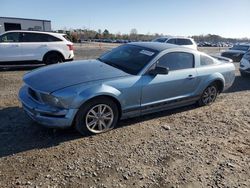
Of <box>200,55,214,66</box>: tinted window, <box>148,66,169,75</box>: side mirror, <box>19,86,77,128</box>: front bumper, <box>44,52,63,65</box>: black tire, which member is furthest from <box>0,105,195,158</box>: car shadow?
<box>44,52,63,65</box>: black tire

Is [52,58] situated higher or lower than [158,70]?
lower

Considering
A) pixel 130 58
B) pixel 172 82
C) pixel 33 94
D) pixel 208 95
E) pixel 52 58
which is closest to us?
pixel 33 94

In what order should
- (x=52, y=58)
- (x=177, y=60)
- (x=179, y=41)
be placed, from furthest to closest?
(x=179, y=41), (x=52, y=58), (x=177, y=60)

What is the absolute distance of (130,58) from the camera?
16.9 feet

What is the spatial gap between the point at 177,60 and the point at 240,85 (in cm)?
483

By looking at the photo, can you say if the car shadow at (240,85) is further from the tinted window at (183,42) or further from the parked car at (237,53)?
the parked car at (237,53)

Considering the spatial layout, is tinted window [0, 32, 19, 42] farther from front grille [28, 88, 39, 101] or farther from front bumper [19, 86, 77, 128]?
front bumper [19, 86, 77, 128]

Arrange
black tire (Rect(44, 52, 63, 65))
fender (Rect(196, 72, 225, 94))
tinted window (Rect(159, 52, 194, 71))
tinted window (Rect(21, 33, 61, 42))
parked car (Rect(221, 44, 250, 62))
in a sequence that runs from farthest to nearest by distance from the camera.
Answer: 1. parked car (Rect(221, 44, 250, 62))
2. black tire (Rect(44, 52, 63, 65))
3. tinted window (Rect(21, 33, 61, 42))
4. fender (Rect(196, 72, 225, 94))
5. tinted window (Rect(159, 52, 194, 71))

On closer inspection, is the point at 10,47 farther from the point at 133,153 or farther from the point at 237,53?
the point at 237,53

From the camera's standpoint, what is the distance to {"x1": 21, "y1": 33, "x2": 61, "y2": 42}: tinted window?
1002 cm

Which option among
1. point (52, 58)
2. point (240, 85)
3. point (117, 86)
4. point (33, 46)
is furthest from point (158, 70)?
point (33, 46)

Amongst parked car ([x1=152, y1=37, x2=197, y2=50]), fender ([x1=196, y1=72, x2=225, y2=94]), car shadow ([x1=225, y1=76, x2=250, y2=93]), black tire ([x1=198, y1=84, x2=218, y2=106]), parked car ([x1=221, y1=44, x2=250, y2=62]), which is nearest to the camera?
fender ([x1=196, y1=72, x2=225, y2=94])

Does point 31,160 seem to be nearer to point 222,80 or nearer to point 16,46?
point 222,80

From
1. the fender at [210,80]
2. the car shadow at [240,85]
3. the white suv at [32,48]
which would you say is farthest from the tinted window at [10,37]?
the car shadow at [240,85]
